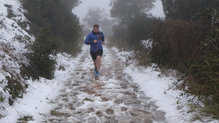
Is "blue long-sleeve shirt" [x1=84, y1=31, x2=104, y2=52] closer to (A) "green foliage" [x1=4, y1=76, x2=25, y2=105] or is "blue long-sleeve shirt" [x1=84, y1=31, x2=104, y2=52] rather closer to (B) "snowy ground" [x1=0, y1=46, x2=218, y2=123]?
(B) "snowy ground" [x1=0, y1=46, x2=218, y2=123]

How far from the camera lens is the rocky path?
3857 mm

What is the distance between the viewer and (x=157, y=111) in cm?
426

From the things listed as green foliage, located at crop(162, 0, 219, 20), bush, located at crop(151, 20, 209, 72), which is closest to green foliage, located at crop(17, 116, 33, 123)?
bush, located at crop(151, 20, 209, 72)

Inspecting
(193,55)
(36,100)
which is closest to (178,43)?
(193,55)

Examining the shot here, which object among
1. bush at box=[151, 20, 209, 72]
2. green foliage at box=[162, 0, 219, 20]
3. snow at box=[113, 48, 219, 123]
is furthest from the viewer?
green foliage at box=[162, 0, 219, 20]

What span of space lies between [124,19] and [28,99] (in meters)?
20.0

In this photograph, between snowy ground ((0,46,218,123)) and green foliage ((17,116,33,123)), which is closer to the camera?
green foliage ((17,116,33,123))

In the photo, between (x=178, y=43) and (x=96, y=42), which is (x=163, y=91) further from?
(x=96, y=42)

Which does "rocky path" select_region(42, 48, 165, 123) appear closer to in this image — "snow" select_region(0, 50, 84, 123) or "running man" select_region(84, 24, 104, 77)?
"snow" select_region(0, 50, 84, 123)

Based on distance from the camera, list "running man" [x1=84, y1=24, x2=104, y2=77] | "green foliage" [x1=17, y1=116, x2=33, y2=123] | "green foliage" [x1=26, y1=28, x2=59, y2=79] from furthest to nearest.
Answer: "running man" [x1=84, y1=24, x2=104, y2=77]
"green foliage" [x1=26, y1=28, x2=59, y2=79]
"green foliage" [x1=17, y1=116, x2=33, y2=123]

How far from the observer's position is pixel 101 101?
4754 millimetres

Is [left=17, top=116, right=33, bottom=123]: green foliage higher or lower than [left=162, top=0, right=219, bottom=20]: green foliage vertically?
lower

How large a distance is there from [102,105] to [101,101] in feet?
0.82

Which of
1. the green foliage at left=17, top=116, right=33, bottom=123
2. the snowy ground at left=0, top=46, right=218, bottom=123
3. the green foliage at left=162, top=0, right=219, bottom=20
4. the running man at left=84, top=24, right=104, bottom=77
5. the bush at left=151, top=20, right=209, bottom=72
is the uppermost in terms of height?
the green foliage at left=162, top=0, right=219, bottom=20
